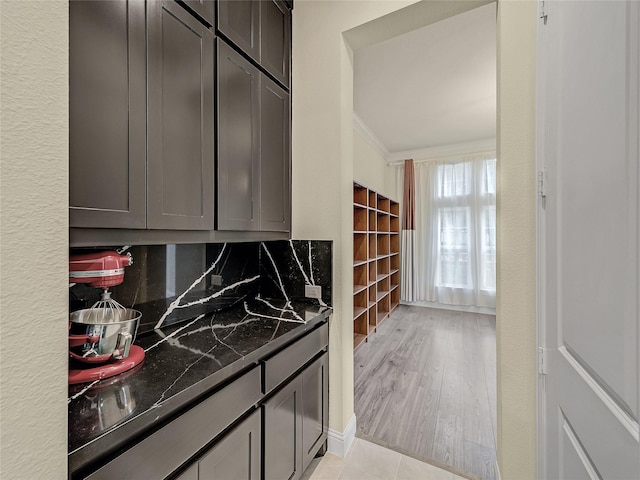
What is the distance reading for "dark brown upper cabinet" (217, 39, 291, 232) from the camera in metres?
1.36

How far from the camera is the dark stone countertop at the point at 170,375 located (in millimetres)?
696

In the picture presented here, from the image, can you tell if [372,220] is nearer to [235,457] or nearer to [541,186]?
[541,186]

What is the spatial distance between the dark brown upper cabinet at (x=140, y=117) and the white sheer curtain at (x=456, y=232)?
188 inches

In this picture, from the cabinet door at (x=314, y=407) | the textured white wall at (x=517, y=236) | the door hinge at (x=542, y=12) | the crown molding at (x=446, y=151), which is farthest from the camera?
the crown molding at (x=446, y=151)

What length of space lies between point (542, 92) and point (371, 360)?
8.99 ft

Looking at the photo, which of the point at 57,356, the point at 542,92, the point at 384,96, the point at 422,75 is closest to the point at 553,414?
the point at 542,92

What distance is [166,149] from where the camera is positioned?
111 centimetres

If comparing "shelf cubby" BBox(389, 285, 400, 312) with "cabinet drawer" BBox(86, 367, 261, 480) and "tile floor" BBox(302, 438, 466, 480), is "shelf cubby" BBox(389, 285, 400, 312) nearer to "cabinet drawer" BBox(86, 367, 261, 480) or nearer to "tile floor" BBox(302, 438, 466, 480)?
"tile floor" BBox(302, 438, 466, 480)

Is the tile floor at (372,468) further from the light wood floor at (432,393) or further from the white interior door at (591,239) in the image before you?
the white interior door at (591,239)

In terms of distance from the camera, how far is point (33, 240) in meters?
0.49

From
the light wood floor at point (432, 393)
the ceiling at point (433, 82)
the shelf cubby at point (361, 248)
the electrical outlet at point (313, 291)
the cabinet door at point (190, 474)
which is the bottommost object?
the light wood floor at point (432, 393)

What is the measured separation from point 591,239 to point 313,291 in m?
1.32

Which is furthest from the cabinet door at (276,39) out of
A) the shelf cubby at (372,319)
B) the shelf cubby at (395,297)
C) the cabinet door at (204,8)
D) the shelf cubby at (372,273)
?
the shelf cubby at (395,297)

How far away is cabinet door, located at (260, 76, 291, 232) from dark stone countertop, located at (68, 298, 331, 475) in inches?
21.3
